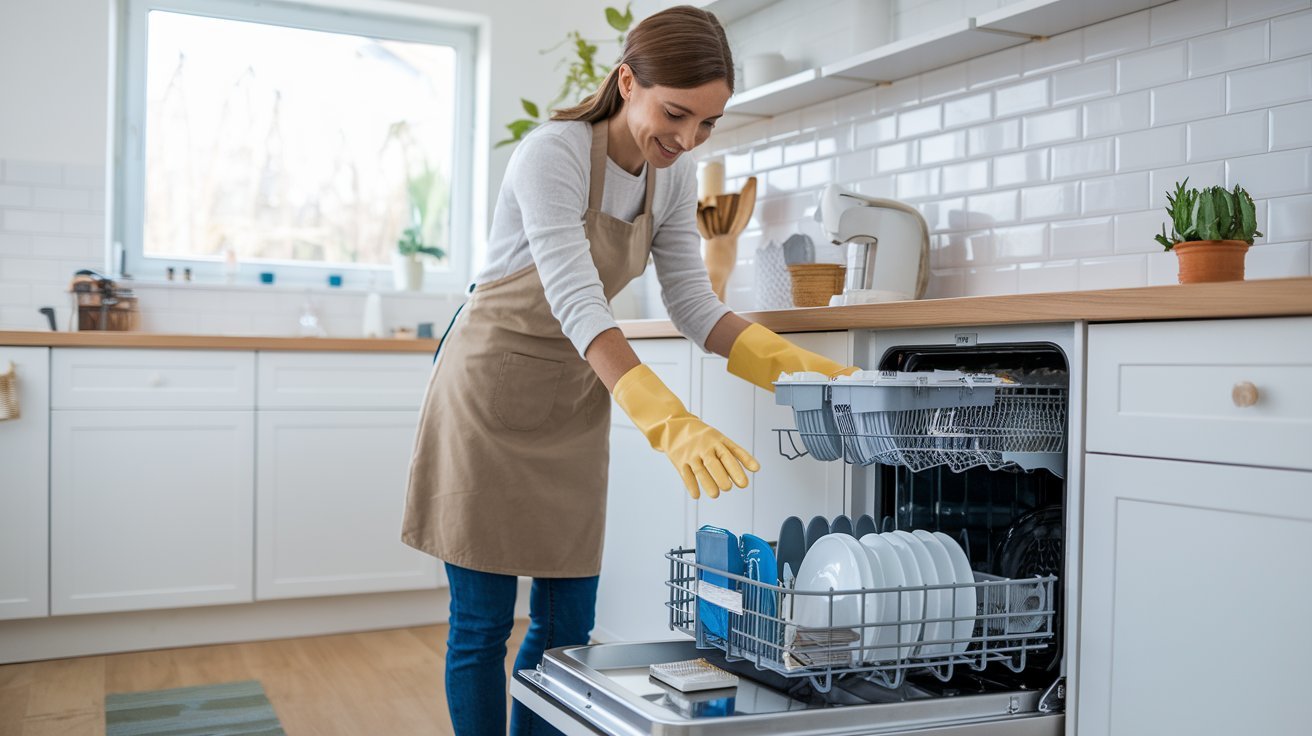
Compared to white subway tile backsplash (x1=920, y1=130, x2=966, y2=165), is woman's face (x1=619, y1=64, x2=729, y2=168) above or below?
below

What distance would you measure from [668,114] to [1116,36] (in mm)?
1013

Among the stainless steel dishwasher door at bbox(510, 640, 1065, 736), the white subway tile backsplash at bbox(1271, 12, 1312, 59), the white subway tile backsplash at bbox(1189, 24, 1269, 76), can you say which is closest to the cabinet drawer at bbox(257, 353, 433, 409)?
the stainless steel dishwasher door at bbox(510, 640, 1065, 736)

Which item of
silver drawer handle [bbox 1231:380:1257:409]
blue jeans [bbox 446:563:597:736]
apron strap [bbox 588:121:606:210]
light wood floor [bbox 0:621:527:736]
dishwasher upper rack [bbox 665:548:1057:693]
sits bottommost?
light wood floor [bbox 0:621:527:736]

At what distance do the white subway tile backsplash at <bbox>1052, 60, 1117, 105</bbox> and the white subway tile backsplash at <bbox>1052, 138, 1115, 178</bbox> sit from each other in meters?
0.09

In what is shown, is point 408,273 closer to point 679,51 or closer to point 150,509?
point 150,509

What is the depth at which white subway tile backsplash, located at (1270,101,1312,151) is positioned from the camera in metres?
1.79

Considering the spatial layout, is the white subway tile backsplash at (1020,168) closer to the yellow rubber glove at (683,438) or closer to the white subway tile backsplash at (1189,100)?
the white subway tile backsplash at (1189,100)

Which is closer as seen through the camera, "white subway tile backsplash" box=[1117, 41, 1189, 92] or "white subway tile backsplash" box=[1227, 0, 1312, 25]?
"white subway tile backsplash" box=[1227, 0, 1312, 25]

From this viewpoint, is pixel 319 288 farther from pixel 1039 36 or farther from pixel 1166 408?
pixel 1166 408

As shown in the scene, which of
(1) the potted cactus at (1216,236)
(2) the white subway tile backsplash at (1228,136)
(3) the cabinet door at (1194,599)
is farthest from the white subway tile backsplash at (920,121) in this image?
(3) the cabinet door at (1194,599)

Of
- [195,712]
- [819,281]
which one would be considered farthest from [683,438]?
[195,712]

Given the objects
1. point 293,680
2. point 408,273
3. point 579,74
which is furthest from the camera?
point 408,273

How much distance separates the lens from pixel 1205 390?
1.30 metres

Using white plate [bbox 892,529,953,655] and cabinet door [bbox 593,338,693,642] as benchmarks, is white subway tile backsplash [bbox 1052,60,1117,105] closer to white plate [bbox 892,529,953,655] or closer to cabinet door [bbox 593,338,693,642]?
cabinet door [bbox 593,338,693,642]
